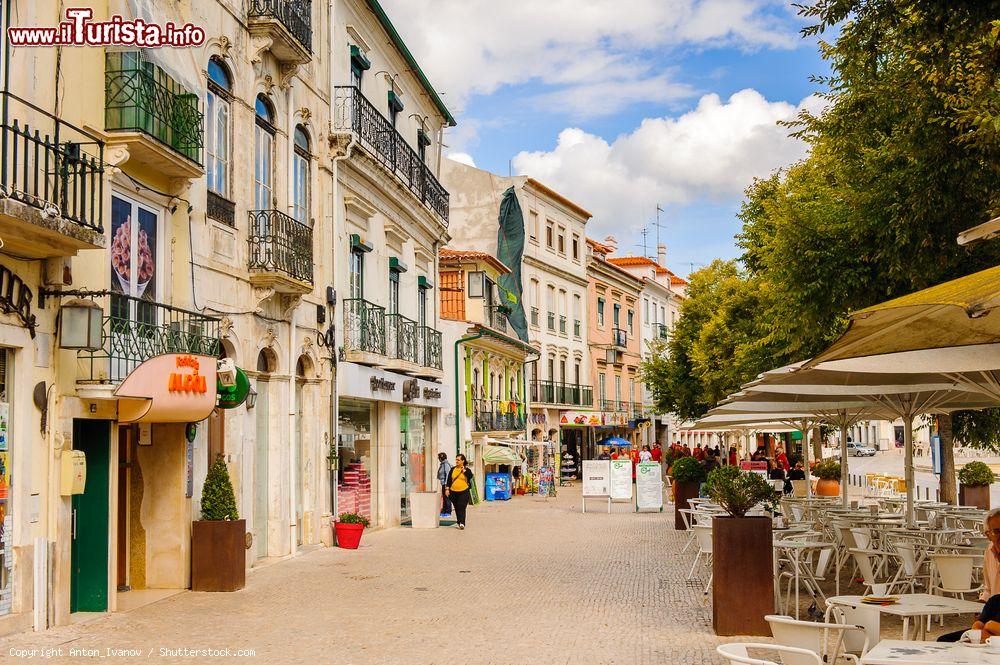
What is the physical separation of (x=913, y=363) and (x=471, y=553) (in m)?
11.9

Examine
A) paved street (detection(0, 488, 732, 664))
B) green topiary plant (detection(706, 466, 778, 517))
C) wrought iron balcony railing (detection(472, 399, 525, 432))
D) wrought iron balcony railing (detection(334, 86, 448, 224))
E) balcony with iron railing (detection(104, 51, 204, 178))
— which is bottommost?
paved street (detection(0, 488, 732, 664))

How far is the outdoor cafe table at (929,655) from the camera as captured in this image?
5781 millimetres

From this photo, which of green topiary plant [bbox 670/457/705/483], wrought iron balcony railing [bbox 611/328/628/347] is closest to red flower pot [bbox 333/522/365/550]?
green topiary plant [bbox 670/457/705/483]

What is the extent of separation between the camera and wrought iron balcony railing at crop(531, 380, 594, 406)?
157 ft

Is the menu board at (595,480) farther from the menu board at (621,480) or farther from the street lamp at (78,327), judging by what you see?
the street lamp at (78,327)

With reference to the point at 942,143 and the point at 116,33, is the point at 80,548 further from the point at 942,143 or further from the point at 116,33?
the point at 942,143

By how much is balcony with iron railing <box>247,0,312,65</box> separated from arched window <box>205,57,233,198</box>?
43.1 inches

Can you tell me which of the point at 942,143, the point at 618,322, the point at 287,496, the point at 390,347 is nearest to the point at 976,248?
the point at 942,143

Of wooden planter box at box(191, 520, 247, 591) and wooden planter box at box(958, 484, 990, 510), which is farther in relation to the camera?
wooden planter box at box(958, 484, 990, 510)

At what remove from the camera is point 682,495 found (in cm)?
2267

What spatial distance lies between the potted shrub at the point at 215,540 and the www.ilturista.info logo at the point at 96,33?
512 centimetres

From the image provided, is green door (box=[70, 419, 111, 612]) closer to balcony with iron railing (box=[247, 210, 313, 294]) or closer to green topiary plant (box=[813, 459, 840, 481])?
balcony with iron railing (box=[247, 210, 313, 294])

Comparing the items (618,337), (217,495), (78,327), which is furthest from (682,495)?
(618,337)

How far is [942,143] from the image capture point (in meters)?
11.8
